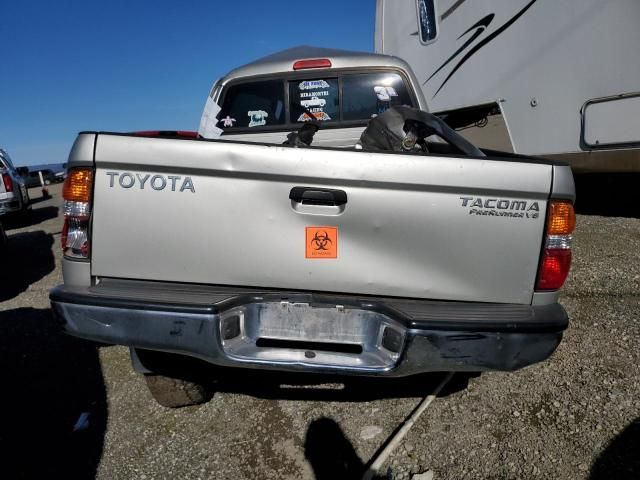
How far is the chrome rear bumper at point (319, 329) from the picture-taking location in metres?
1.92

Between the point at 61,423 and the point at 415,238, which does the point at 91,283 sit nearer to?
the point at 61,423

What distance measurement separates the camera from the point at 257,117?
155 inches

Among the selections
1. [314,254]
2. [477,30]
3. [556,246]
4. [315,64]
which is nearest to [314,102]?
[315,64]

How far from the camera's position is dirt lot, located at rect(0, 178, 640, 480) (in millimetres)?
2287

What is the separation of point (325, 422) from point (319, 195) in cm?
145

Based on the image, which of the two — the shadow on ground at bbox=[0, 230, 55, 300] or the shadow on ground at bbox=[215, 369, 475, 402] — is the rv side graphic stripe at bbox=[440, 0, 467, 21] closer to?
the shadow on ground at bbox=[215, 369, 475, 402]

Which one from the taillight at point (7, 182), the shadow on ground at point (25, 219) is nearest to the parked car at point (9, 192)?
the taillight at point (7, 182)

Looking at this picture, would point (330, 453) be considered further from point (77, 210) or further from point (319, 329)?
point (77, 210)

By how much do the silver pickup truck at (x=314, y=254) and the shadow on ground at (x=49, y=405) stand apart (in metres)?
0.89

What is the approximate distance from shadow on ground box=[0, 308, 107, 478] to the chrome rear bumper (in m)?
0.90

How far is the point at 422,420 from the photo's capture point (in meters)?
2.61

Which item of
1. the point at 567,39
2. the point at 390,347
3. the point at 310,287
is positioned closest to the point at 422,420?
the point at 390,347

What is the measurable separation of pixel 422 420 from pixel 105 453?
182 cm

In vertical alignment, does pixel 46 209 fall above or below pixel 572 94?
below
